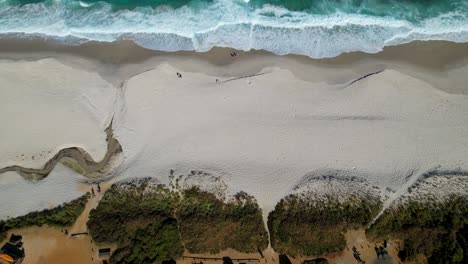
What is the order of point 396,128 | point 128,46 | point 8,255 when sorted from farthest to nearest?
point 128,46, point 396,128, point 8,255

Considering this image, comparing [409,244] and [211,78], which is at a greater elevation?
[211,78]

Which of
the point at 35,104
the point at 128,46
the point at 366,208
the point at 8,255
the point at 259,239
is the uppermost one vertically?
the point at 128,46

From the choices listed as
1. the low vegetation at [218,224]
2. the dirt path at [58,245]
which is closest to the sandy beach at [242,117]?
the low vegetation at [218,224]

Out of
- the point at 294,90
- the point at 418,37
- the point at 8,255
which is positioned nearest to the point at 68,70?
the point at 8,255

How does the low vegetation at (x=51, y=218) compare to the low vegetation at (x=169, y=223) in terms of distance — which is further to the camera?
the low vegetation at (x=51, y=218)

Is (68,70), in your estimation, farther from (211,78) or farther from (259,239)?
(259,239)

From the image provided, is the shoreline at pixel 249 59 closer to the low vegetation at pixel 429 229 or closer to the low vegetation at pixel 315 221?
the low vegetation at pixel 429 229
